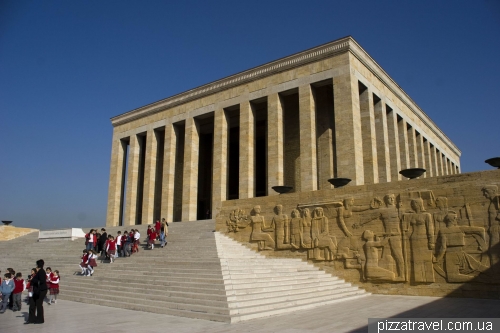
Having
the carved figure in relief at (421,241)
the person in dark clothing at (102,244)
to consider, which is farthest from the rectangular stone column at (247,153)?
the carved figure in relief at (421,241)

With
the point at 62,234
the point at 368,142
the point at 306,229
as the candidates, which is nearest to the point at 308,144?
the point at 368,142

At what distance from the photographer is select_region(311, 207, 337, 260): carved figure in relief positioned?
1302 centimetres

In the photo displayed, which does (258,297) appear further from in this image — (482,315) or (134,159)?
(134,159)

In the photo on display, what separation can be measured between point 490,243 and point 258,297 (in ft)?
21.3

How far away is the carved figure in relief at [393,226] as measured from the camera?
11641 mm

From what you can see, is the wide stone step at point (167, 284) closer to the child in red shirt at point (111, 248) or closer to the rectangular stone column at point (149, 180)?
the child in red shirt at point (111, 248)

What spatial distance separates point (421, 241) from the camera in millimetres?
11406

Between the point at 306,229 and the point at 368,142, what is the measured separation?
7683mm

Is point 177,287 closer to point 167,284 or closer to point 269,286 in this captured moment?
point 167,284

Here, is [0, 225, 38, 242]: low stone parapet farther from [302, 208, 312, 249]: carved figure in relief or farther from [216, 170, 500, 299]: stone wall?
[302, 208, 312, 249]: carved figure in relief

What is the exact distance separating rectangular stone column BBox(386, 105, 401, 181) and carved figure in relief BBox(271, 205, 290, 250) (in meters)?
9.91

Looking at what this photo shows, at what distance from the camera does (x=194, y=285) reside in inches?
367

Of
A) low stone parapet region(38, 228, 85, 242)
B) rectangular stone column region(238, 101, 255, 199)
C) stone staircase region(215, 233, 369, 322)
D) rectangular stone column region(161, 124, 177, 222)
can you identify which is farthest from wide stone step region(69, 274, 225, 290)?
rectangular stone column region(161, 124, 177, 222)

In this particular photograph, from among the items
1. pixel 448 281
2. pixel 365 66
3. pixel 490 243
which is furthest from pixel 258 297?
pixel 365 66
